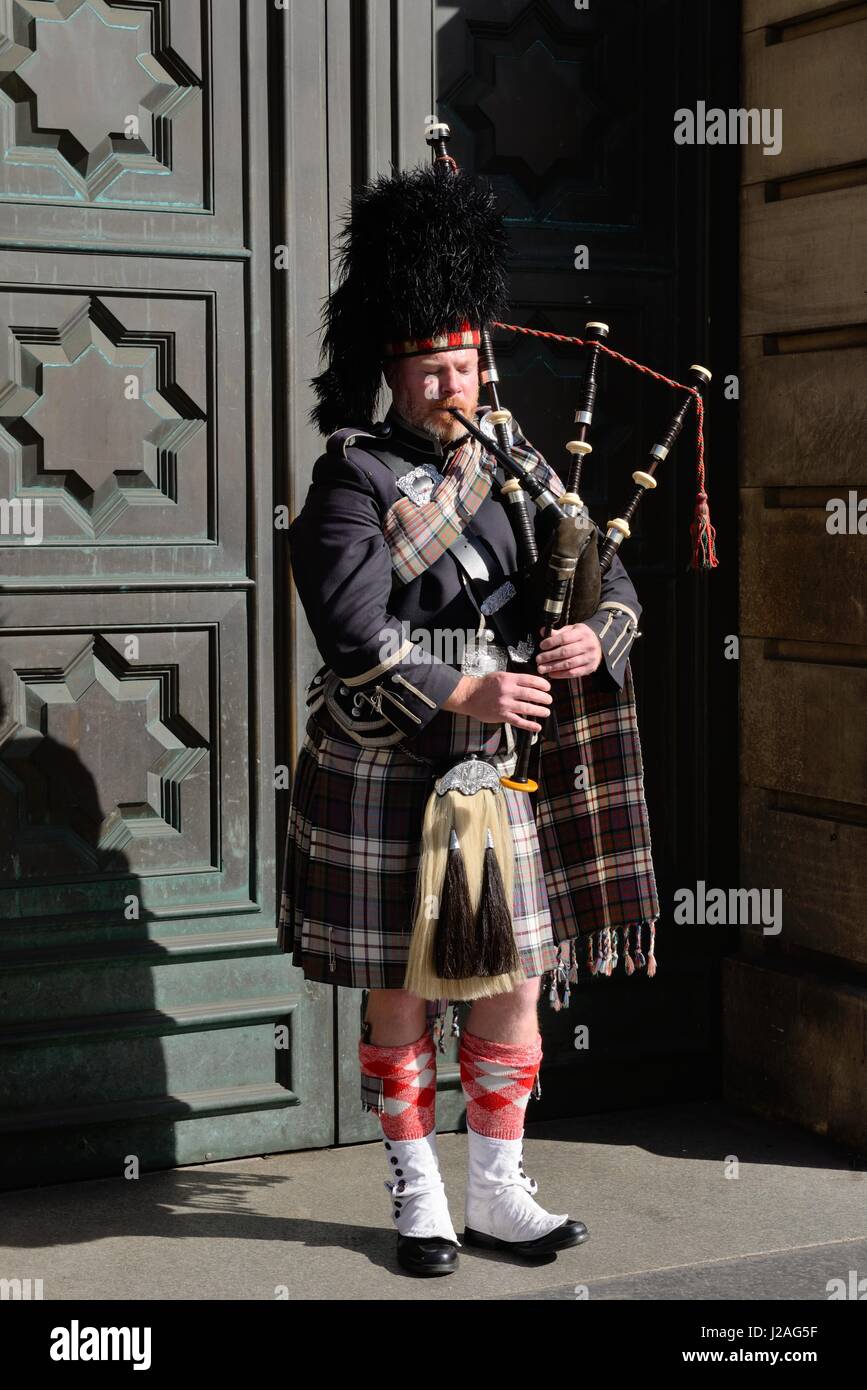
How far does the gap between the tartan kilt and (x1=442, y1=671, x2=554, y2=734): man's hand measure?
0.08 metres

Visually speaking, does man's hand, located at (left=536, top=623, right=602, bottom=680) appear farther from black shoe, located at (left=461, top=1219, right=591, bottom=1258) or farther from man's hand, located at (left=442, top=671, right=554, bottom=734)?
black shoe, located at (left=461, top=1219, right=591, bottom=1258)

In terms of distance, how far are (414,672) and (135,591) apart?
89cm

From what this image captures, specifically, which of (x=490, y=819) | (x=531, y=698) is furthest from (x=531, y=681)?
(x=490, y=819)

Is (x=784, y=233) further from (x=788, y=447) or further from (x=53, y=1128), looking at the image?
(x=53, y=1128)

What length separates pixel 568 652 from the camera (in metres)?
3.22

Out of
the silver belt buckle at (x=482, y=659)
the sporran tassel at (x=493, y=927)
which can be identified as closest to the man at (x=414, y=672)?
the silver belt buckle at (x=482, y=659)

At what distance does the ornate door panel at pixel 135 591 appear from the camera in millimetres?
3674

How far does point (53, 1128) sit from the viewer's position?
3.73 meters


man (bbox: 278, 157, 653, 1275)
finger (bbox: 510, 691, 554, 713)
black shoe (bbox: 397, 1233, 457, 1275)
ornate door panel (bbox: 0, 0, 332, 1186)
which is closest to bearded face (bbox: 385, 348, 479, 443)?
man (bbox: 278, 157, 653, 1275)

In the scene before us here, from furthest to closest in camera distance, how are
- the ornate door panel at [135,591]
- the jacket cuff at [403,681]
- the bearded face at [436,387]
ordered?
the ornate door panel at [135,591]
the bearded face at [436,387]
the jacket cuff at [403,681]

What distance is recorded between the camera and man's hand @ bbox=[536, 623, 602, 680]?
3.20m

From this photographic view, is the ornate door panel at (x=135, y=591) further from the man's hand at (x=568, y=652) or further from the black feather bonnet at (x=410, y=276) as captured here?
the man's hand at (x=568, y=652)

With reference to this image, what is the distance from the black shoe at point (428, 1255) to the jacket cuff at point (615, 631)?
1.08m

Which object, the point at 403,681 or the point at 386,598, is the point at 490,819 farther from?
the point at 386,598
